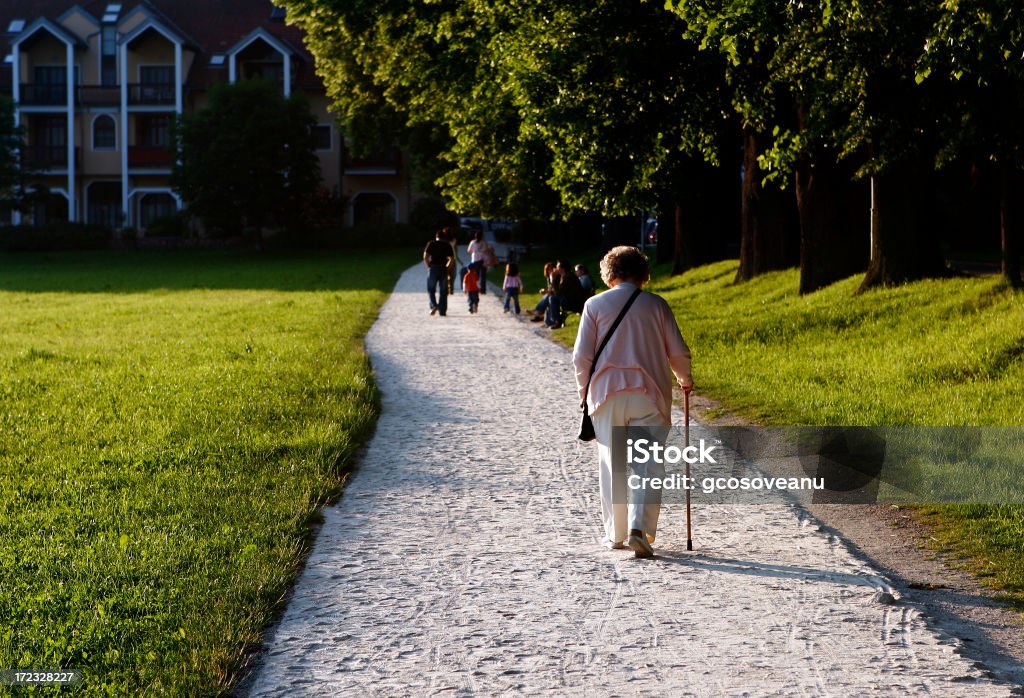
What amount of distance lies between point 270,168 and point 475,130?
33.1 meters

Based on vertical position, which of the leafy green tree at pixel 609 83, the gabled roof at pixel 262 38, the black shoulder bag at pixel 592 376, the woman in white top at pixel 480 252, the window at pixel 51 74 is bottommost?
the black shoulder bag at pixel 592 376

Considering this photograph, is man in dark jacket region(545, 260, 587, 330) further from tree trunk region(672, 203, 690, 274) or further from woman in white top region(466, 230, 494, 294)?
tree trunk region(672, 203, 690, 274)

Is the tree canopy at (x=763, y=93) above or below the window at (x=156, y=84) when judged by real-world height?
below

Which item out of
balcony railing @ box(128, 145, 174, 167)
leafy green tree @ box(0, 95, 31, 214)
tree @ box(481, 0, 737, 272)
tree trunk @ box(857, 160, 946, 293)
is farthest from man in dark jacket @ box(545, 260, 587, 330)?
balcony railing @ box(128, 145, 174, 167)

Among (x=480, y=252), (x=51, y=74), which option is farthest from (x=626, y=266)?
(x=51, y=74)

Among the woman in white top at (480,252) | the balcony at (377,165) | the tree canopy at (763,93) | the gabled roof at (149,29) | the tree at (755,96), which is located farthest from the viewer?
the balcony at (377,165)

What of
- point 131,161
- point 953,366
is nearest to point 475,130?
point 953,366

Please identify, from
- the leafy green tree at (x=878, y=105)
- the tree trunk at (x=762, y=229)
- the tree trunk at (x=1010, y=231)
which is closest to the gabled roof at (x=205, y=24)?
the tree trunk at (x=762, y=229)

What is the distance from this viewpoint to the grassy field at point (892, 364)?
772 centimetres

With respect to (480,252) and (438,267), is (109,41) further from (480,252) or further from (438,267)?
(438,267)

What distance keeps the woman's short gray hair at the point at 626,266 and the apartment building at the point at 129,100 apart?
63.9 metres

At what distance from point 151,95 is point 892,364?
63562 millimetres

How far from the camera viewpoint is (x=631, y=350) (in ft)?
22.2

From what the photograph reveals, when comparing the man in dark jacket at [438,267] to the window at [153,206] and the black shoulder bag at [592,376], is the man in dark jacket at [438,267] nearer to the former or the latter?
the black shoulder bag at [592,376]
